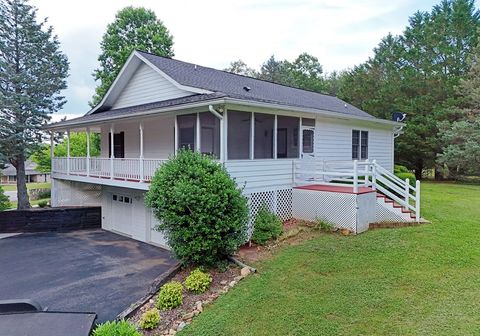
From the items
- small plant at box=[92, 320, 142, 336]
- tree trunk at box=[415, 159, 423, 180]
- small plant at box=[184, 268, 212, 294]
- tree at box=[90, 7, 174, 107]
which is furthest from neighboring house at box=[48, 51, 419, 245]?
tree at box=[90, 7, 174, 107]

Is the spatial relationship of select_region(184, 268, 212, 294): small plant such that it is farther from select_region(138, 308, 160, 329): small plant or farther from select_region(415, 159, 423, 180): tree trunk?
select_region(415, 159, 423, 180): tree trunk

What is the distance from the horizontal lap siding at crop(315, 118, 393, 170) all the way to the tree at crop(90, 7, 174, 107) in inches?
815

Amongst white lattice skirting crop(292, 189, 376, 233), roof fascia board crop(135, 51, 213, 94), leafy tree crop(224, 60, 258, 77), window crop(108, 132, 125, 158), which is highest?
leafy tree crop(224, 60, 258, 77)

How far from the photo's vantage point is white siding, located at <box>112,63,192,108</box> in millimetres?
12164

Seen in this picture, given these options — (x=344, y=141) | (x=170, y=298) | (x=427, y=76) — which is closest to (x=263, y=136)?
(x=344, y=141)

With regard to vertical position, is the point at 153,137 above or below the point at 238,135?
above

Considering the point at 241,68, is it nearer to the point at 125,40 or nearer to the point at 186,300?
the point at 125,40

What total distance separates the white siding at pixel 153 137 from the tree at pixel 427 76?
62.8 feet

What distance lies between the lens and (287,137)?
1099cm

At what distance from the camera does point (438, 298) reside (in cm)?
549

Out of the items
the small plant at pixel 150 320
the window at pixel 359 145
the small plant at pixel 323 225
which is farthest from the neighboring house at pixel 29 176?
the small plant at pixel 150 320

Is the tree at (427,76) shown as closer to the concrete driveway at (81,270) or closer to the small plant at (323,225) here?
the small plant at (323,225)

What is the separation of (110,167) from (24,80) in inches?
335

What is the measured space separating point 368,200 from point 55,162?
14.3 m
